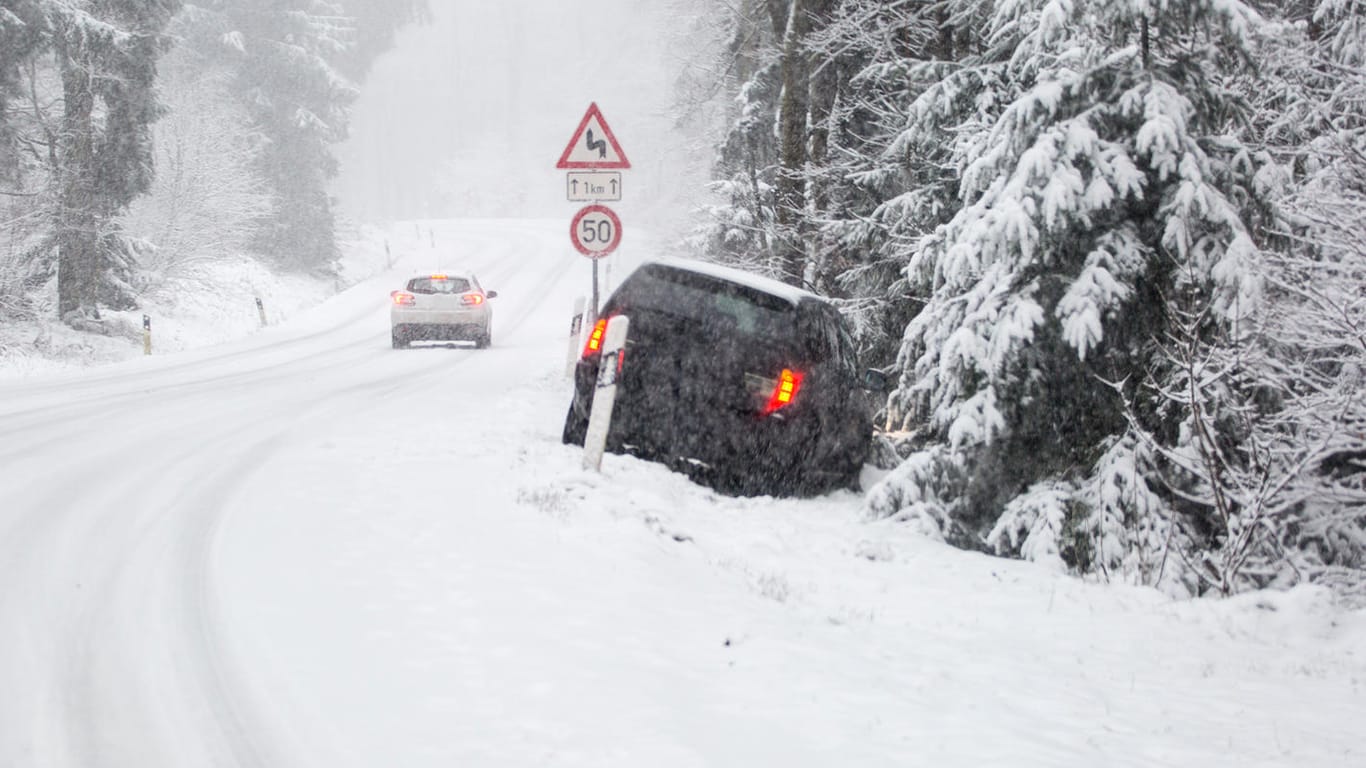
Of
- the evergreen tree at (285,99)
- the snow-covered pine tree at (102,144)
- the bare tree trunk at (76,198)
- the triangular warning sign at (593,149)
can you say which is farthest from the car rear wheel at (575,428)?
the evergreen tree at (285,99)

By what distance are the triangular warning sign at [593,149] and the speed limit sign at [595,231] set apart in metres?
0.52

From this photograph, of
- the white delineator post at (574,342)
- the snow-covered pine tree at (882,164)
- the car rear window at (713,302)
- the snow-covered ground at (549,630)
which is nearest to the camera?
the snow-covered ground at (549,630)

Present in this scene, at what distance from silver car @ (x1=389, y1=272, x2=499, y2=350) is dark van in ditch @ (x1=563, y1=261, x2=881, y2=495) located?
12578 millimetres

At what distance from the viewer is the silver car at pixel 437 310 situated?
2045 centimetres

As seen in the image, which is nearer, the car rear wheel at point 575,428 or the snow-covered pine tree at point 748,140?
the car rear wheel at point 575,428

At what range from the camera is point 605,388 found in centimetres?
762

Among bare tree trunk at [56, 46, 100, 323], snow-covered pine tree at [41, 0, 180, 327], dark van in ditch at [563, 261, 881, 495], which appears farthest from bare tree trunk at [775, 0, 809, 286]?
bare tree trunk at [56, 46, 100, 323]

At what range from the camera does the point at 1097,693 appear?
4.68m

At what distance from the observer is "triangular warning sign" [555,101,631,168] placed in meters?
11.7

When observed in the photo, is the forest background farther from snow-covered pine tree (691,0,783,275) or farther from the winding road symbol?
snow-covered pine tree (691,0,783,275)

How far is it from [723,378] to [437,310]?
1360 cm

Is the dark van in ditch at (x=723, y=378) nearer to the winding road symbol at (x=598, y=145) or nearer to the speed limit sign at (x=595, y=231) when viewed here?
the speed limit sign at (x=595, y=231)

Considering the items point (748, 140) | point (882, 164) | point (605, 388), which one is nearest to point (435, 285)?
point (748, 140)

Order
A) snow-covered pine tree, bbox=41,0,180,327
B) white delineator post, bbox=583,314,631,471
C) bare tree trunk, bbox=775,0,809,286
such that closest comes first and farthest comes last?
1. white delineator post, bbox=583,314,631,471
2. bare tree trunk, bbox=775,0,809,286
3. snow-covered pine tree, bbox=41,0,180,327
